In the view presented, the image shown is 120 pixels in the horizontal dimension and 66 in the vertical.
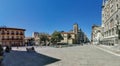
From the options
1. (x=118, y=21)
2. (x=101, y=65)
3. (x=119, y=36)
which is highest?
(x=118, y=21)

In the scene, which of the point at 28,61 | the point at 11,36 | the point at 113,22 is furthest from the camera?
the point at 11,36

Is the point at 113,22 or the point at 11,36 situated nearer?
the point at 113,22

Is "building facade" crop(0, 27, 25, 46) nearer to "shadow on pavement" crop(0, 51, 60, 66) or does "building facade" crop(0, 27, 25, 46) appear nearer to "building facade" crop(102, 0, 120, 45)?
"building facade" crop(102, 0, 120, 45)

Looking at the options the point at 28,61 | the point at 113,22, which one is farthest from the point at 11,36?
the point at 28,61

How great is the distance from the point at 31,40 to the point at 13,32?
140 ft

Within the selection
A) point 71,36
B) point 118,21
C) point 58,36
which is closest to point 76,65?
point 118,21

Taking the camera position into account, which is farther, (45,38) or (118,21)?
(45,38)

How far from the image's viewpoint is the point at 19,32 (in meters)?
98.4

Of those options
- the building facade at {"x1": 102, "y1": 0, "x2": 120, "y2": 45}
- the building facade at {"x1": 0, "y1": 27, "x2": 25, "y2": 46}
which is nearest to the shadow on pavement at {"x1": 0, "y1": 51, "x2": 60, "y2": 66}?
the building facade at {"x1": 102, "y1": 0, "x2": 120, "y2": 45}

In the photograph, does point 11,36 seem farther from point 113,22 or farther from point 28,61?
point 28,61

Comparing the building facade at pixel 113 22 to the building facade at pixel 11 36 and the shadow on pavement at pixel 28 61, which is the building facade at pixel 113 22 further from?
the building facade at pixel 11 36

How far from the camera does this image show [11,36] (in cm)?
9531

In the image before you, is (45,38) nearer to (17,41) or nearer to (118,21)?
(17,41)

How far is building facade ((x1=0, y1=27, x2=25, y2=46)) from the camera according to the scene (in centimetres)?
9319
